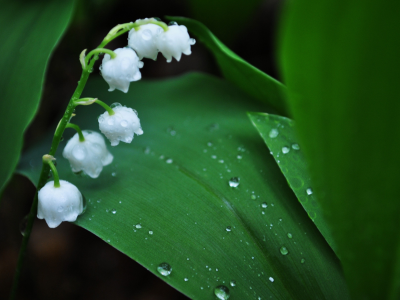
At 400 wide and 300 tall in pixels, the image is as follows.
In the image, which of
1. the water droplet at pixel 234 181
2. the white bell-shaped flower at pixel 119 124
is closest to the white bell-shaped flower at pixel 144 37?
the white bell-shaped flower at pixel 119 124

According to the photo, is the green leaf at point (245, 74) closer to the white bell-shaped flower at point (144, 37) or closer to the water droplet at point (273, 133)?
the water droplet at point (273, 133)

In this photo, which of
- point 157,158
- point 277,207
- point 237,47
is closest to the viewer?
point 277,207

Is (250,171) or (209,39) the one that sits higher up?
(209,39)

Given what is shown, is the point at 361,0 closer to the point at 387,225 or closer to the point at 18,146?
the point at 387,225

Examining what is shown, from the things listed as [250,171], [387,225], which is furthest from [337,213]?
[250,171]

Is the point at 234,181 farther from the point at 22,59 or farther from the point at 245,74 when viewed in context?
the point at 22,59

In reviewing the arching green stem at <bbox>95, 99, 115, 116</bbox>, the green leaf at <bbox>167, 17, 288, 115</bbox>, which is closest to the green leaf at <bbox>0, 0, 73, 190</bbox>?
the arching green stem at <bbox>95, 99, 115, 116</bbox>
